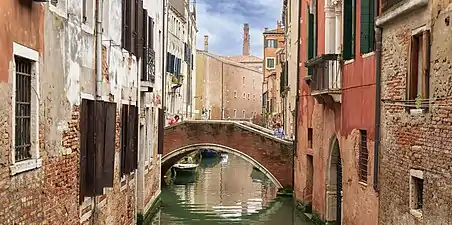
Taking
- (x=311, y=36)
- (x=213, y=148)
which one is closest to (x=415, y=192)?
(x=311, y=36)

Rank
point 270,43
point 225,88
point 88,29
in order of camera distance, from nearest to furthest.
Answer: point 88,29
point 270,43
point 225,88

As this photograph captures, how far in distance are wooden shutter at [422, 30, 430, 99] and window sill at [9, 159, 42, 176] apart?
4.58 metres

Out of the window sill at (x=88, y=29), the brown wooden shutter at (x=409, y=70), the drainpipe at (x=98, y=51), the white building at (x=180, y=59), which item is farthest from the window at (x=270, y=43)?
the brown wooden shutter at (x=409, y=70)

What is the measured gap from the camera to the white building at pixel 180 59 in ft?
108

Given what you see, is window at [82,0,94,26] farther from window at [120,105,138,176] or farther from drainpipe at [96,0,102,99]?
window at [120,105,138,176]

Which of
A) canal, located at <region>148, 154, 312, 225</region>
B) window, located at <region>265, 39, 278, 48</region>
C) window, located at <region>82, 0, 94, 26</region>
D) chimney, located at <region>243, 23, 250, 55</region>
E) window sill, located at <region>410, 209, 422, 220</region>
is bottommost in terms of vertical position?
canal, located at <region>148, 154, 312, 225</region>

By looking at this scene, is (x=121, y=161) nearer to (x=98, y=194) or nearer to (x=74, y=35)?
→ (x=98, y=194)

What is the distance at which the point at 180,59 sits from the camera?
1480 inches

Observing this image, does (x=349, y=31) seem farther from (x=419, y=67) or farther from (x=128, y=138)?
(x=128, y=138)

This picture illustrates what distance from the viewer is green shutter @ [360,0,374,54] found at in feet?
37.1

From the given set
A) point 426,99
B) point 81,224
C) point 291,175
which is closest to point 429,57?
point 426,99

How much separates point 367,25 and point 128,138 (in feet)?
16.4

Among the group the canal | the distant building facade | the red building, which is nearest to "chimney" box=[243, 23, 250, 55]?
the distant building facade

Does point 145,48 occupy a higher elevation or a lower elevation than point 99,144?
higher
